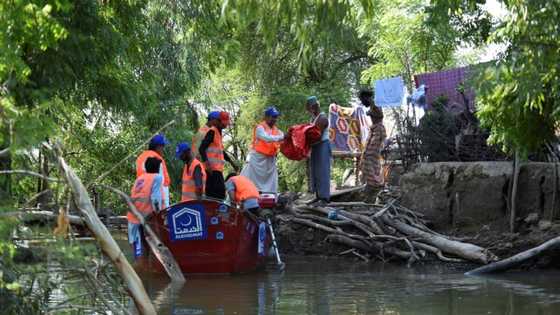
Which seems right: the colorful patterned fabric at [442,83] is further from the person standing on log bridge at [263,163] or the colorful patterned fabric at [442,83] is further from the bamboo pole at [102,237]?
the bamboo pole at [102,237]

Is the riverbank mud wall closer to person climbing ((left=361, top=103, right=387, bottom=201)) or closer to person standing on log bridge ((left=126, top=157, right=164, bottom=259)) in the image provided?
person climbing ((left=361, top=103, right=387, bottom=201))

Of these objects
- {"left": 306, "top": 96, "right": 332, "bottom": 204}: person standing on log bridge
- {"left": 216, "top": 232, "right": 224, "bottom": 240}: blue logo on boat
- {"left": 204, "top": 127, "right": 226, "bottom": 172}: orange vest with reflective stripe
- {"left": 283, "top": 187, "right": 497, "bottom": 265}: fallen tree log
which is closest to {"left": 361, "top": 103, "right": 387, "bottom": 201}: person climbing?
{"left": 283, "top": 187, "right": 497, "bottom": 265}: fallen tree log

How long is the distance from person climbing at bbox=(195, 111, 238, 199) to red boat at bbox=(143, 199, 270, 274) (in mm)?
917

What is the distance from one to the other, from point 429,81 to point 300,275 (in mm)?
7179

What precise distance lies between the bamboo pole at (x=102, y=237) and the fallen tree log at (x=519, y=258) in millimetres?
7391

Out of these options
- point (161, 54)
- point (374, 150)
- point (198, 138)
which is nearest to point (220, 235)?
point (198, 138)

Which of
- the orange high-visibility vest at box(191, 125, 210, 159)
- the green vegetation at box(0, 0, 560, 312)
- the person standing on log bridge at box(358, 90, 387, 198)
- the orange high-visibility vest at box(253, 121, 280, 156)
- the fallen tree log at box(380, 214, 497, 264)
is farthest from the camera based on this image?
the person standing on log bridge at box(358, 90, 387, 198)

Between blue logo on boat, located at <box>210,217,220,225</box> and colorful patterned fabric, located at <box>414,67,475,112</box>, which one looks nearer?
blue logo on boat, located at <box>210,217,220,225</box>

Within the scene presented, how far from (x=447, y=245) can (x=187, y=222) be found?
12.4 ft

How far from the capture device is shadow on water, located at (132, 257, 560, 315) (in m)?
10.5

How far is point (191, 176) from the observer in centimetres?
1395

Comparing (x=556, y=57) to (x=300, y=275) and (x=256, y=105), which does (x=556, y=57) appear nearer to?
(x=300, y=275)

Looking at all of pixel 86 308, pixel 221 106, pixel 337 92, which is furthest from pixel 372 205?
pixel 221 106

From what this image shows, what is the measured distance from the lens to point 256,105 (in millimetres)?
34125
